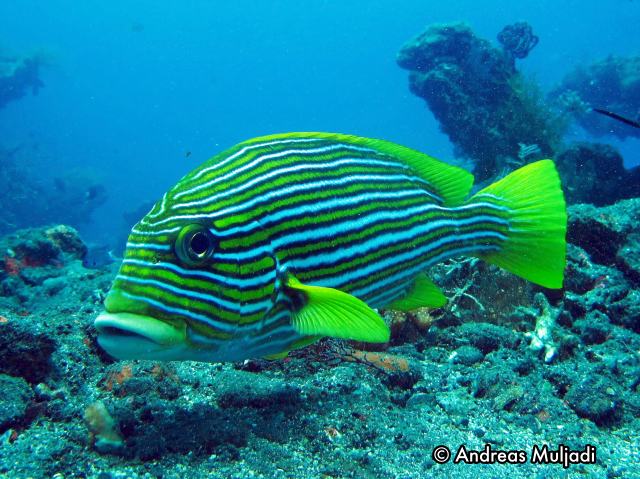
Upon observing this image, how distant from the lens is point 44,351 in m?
3.41

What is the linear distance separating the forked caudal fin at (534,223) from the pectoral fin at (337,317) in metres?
1.35

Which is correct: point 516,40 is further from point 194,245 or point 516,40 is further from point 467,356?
point 194,245

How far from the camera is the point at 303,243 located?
86.7 inches

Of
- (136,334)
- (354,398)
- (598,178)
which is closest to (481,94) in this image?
(598,178)

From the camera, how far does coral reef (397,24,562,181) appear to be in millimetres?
13258

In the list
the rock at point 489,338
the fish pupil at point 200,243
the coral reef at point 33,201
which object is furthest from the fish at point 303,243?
the coral reef at point 33,201

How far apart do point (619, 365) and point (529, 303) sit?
111 centimetres

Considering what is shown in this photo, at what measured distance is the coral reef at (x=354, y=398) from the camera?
2.46m

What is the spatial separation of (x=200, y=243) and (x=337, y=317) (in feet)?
2.33

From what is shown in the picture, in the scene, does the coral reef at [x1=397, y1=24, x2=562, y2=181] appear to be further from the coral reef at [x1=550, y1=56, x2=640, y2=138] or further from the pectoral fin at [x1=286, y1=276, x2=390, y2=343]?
the coral reef at [x1=550, y1=56, x2=640, y2=138]

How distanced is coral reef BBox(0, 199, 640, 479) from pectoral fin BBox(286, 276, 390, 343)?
96 cm

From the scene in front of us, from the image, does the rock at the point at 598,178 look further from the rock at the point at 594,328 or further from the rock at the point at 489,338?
the rock at the point at 489,338

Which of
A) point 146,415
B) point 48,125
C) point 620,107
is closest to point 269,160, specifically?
point 146,415

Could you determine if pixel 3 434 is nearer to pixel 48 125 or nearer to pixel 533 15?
pixel 48 125
